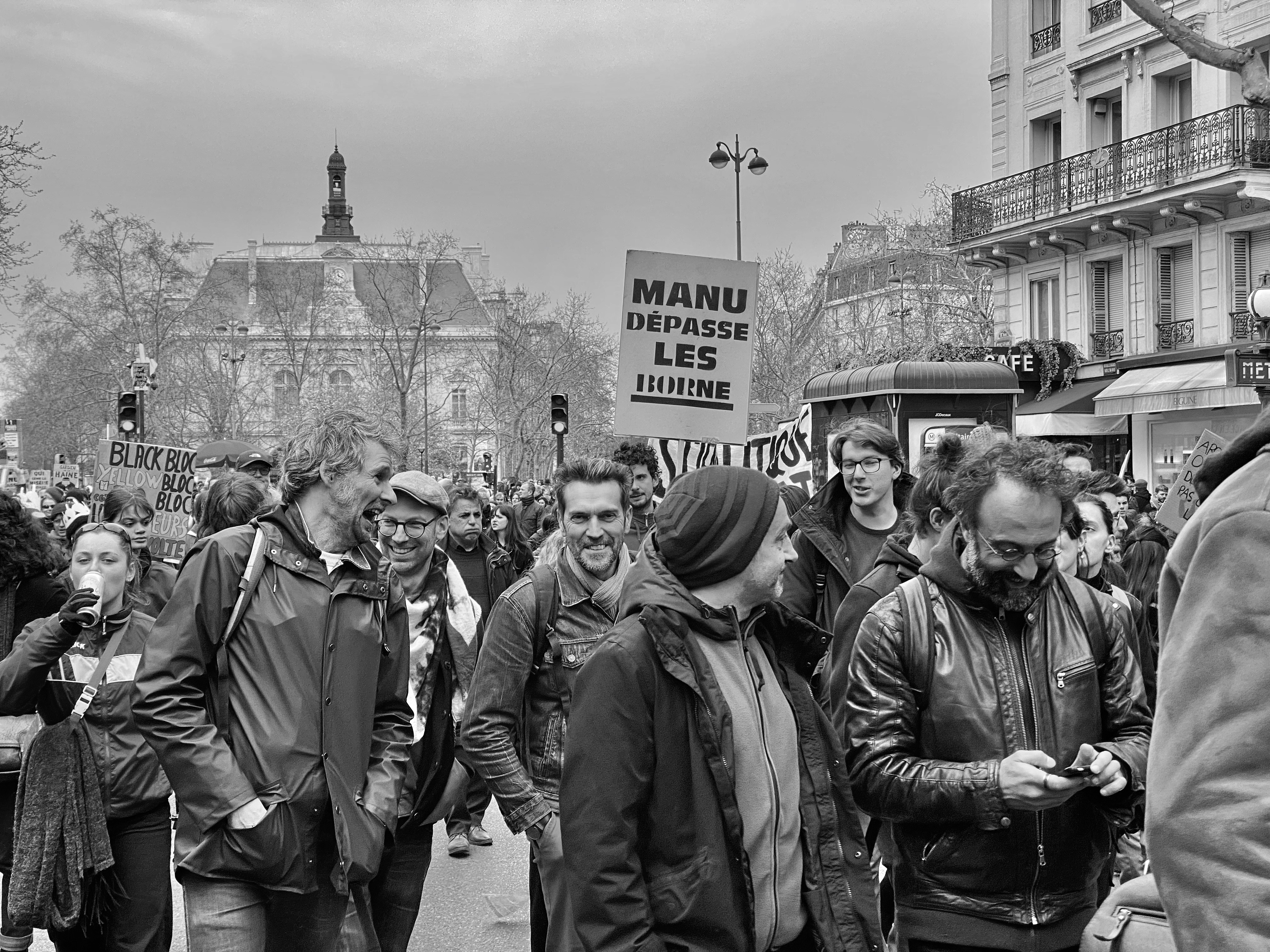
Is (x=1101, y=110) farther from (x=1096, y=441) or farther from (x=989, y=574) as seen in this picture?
(x=989, y=574)

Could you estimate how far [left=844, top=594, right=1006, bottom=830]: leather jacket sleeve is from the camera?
10.5 feet

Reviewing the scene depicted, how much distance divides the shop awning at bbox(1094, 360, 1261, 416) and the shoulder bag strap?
21.4 metres

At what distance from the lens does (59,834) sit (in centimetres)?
449

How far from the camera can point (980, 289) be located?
36.2m

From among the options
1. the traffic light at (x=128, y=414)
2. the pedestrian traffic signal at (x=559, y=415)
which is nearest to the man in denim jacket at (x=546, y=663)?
the pedestrian traffic signal at (x=559, y=415)

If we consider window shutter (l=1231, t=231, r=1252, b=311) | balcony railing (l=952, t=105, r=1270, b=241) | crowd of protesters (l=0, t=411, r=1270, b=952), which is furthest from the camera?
window shutter (l=1231, t=231, r=1252, b=311)

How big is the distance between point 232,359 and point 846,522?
44.8 meters

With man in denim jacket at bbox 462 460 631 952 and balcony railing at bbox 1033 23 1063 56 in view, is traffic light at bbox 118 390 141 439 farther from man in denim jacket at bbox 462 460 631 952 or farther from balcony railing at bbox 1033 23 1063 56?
balcony railing at bbox 1033 23 1063 56

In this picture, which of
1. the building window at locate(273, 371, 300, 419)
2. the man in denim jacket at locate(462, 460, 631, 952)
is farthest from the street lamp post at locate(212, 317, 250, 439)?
the man in denim jacket at locate(462, 460, 631, 952)

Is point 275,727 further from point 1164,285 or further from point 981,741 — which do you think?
point 1164,285

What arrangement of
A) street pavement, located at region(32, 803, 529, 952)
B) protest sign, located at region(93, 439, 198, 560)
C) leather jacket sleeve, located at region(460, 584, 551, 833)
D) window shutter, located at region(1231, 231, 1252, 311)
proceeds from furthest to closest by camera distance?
window shutter, located at region(1231, 231, 1252, 311)
protest sign, located at region(93, 439, 198, 560)
street pavement, located at region(32, 803, 529, 952)
leather jacket sleeve, located at region(460, 584, 551, 833)

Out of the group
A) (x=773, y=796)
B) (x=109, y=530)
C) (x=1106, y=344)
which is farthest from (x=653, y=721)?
(x=1106, y=344)

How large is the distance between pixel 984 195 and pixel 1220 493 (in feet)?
105

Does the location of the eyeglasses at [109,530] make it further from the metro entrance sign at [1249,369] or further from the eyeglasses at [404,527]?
the metro entrance sign at [1249,369]
